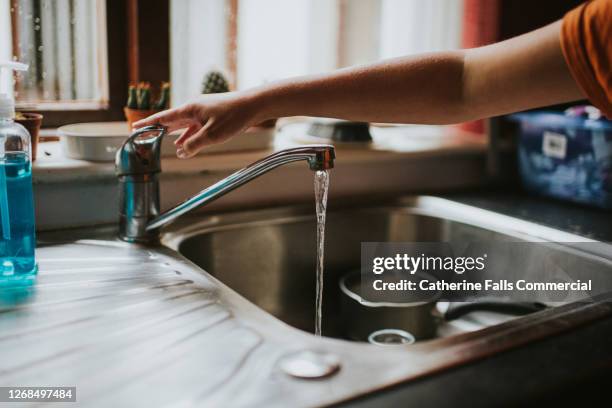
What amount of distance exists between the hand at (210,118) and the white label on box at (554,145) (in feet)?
2.56

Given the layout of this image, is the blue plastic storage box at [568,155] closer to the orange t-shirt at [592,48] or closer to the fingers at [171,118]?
the orange t-shirt at [592,48]

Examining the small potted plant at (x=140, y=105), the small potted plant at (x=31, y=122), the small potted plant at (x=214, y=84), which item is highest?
the small potted plant at (x=214, y=84)

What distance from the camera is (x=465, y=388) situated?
0.64 metres

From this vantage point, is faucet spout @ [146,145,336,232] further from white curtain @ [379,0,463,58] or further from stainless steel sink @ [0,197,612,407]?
white curtain @ [379,0,463,58]

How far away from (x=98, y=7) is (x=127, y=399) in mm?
1064

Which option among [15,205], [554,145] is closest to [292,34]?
[554,145]

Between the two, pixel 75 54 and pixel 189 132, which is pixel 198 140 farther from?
pixel 75 54

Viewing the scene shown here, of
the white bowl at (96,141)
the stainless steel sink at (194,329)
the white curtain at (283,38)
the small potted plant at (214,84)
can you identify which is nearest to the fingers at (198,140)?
the stainless steel sink at (194,329)

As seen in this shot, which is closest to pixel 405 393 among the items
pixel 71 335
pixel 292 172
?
pixel 71 335

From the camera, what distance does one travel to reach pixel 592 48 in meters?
0.72

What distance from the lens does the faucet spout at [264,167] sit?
0.92 m

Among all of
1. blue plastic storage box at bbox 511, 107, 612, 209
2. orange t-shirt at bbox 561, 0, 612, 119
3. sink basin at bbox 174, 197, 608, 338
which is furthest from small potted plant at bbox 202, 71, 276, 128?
orange t-shirt at bbox 561, 0, 612, 119

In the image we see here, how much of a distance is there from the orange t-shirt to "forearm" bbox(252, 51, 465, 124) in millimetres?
183

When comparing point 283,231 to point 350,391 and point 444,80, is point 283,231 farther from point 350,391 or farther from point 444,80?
point 350,391
